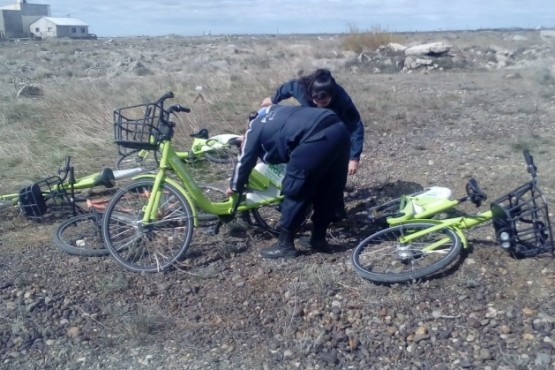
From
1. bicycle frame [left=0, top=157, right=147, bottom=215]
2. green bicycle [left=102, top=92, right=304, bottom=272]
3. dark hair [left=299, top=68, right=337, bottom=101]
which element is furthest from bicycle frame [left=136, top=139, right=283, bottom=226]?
bicycle frame [left=0, top=157, right=147, bottom=215]

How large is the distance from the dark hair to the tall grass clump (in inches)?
970

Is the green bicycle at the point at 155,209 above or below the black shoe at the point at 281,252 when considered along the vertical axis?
above

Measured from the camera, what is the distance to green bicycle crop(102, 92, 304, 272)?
4.94 meters

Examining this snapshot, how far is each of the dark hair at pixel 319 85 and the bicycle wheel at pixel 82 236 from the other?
2.13 meters

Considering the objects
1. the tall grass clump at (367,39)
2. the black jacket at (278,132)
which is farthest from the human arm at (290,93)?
the tall grass clump at (367,39)

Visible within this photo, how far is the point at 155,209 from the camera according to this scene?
4.96 metres

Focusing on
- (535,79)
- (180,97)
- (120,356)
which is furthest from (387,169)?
(535,79)

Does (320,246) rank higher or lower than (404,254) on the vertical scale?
lower

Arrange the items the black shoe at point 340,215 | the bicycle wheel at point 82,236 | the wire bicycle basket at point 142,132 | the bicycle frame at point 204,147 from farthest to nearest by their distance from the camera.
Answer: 1. the bicycle frame at point 204,147
2. the black shoe at point 340,215
3. the bicycle wheel at point 82,236
4. the wire bicycle basket at point 142,132

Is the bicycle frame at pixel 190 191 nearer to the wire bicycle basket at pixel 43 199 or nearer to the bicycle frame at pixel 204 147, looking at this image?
the wire bicycle basket at pixel 43 199

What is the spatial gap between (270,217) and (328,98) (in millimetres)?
1553

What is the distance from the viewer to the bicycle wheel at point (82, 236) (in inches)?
209

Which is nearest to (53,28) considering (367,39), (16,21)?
(16,21)

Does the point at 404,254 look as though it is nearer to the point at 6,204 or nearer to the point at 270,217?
the point at 270,217
